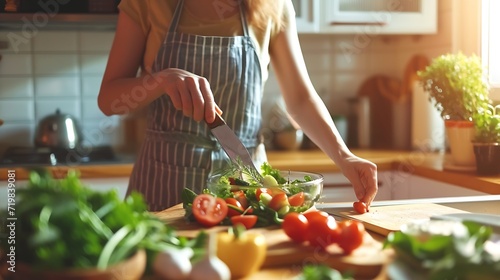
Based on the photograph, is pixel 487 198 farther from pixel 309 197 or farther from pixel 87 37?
pixel 87 37

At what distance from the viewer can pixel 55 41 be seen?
250 cm

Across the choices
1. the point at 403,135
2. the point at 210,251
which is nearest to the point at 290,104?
the point at 210,251

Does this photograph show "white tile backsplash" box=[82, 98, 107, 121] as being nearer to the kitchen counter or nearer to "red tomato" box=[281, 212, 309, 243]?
the kitchen counter

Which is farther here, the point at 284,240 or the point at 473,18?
the point at 473,18

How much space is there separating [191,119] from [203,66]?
14 centimetres

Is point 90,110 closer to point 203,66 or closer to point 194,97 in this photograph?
point 203,66

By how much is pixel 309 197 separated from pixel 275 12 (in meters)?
0.60

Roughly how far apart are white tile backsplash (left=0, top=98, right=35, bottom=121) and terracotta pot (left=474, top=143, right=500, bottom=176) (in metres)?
1.63

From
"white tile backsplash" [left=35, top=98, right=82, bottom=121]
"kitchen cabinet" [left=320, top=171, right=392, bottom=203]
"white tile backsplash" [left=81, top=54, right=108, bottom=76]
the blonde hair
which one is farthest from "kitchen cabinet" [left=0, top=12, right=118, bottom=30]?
"kitchen cabinet" [left=320, top=171, right=392, bottom=203]

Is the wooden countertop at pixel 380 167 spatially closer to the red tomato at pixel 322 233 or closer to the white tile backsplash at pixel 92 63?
the white tile backsplash at pixel 92 63

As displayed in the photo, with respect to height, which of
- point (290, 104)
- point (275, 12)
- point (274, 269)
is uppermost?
point (275, 12)

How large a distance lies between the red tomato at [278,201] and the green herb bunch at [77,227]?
279 mm

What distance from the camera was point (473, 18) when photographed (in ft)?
A: 7.70

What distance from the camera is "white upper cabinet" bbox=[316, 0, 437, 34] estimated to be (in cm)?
245
